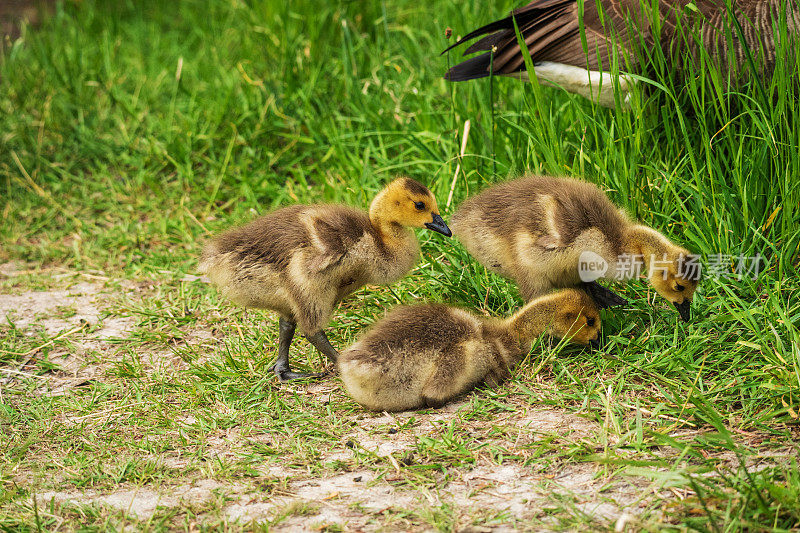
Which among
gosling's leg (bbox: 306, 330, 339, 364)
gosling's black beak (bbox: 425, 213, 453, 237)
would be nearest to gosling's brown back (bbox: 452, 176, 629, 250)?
gosling's black beak (bbox: 425, 213, 453, 237)

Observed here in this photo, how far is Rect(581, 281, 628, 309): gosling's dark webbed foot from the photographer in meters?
3.46

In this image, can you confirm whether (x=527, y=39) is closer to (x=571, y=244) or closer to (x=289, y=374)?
(x=571, y=244)

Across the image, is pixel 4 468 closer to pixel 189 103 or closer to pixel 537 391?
pixel 537 391

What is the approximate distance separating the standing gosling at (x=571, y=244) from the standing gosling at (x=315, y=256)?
0.95 ft

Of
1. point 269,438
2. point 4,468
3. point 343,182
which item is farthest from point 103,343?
point 343,182

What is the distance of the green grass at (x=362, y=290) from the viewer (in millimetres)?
2787

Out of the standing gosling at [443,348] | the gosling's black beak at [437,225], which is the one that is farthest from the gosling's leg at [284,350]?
the gosling's black beak at [437,225]

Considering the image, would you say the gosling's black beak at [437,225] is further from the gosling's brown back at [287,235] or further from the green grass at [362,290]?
the green grass at [362,290]

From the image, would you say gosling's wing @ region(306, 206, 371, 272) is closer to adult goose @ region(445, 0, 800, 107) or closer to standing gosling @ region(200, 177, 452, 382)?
standing gosling @ region(200, 177, 452, 382)

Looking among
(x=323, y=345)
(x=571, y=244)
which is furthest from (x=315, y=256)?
(x=571, y=244)

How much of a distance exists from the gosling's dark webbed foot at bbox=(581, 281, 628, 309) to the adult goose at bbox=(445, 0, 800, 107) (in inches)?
34.9

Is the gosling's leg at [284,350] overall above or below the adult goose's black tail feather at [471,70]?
below

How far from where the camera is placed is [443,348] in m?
3.12

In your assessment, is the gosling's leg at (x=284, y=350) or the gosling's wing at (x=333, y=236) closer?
the gosling's wing at (x=333, y=236)
